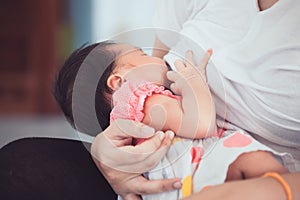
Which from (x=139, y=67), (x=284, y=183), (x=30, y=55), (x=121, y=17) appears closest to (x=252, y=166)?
(x=284, y=183)

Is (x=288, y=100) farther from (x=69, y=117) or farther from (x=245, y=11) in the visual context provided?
(x=69, y=117)

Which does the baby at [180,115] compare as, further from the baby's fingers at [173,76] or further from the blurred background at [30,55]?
the blurred background at [30,55]

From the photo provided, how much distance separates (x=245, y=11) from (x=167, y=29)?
0.09 m

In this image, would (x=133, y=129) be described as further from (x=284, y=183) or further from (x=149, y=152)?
(x=284, y=183)

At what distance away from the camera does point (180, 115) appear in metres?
0.60

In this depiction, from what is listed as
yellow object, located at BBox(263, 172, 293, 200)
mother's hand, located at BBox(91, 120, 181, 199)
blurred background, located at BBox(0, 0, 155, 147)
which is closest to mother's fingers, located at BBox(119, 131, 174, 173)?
mother's hand, located at BBox(91, 120, 181, 199)

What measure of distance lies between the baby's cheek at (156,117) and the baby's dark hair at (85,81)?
4 cm

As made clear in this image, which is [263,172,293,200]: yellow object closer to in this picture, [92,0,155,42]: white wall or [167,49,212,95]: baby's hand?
[167,49,212,95]: baby's hand

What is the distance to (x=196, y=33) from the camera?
0.65 meters

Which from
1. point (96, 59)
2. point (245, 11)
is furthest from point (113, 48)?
point (245, 11)

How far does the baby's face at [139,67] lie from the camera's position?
61cm

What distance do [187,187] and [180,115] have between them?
7 cm

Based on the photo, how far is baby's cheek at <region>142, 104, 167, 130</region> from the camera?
0.60 m

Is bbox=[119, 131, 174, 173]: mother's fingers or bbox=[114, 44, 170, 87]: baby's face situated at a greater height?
bbox=[114, 44, 170, 87]: baby's face
